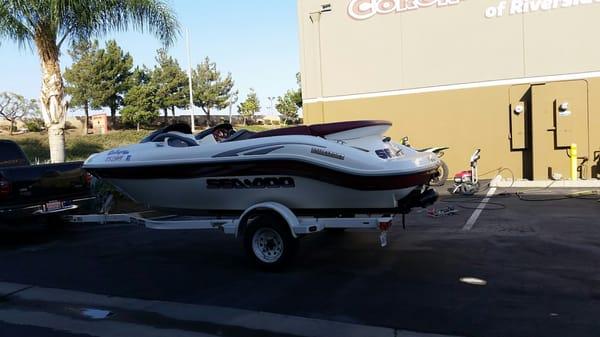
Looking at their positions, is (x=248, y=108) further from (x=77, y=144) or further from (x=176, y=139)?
(x=176, y=139)

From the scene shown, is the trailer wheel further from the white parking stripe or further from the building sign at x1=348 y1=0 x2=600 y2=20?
the building sign at x1=348 y1=0 x2=600 y2=20

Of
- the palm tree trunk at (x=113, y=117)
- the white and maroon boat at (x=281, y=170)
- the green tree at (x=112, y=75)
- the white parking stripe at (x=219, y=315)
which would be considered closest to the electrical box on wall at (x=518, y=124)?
the white and maroon boat at (x=281, y=170)

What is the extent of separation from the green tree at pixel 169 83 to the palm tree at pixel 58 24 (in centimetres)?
3961

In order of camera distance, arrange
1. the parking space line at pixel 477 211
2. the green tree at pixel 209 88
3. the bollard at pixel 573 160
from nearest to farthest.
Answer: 1. the parking space line at pixel 477 211
2. the bollard at pixel 573 160
3. the green tree at pixel 209 88

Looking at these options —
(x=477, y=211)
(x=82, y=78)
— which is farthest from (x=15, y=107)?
(x=477, y=211)

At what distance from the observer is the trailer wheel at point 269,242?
6.88 metres

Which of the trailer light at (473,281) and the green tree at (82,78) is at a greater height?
the green tree at (82,78)

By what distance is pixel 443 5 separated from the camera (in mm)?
16234

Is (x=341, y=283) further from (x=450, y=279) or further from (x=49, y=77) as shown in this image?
(x=49, y=77)

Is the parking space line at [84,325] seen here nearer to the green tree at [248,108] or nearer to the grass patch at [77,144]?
the grass patch at [77,144]

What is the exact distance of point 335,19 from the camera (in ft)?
58.0

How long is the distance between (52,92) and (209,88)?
48746mm

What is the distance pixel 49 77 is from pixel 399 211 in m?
10.7

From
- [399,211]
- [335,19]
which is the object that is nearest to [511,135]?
[335,19]
